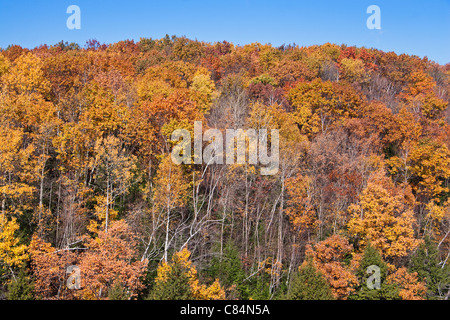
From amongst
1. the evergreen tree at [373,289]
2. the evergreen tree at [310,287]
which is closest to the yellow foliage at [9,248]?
the evergreen tree at [310,287]

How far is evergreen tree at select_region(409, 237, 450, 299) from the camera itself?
27.6 m

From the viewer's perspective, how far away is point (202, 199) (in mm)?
33312

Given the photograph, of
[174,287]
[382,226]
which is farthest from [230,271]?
[382,226]

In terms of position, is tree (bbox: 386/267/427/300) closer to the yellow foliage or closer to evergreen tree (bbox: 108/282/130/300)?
evergreen tree (bbox: 108/282/130/300)

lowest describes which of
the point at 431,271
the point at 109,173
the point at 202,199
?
the point at 431,271

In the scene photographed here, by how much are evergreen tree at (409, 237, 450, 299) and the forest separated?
0.14 m

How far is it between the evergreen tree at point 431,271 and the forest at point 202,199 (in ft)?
0.46

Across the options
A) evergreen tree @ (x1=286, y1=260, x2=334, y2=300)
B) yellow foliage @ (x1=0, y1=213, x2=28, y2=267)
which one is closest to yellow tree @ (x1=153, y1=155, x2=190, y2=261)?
yellow foliage @ (x1=0, y1=213, x2=28, y2=267)

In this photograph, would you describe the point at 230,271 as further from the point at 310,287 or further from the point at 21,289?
the point at 21,289

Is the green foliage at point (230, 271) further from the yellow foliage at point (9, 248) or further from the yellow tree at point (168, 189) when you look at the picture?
the yellow foliage at point (9, 248)

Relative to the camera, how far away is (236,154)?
3209cm

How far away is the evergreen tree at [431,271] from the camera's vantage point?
90.5ft

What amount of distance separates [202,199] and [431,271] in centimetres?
2057
